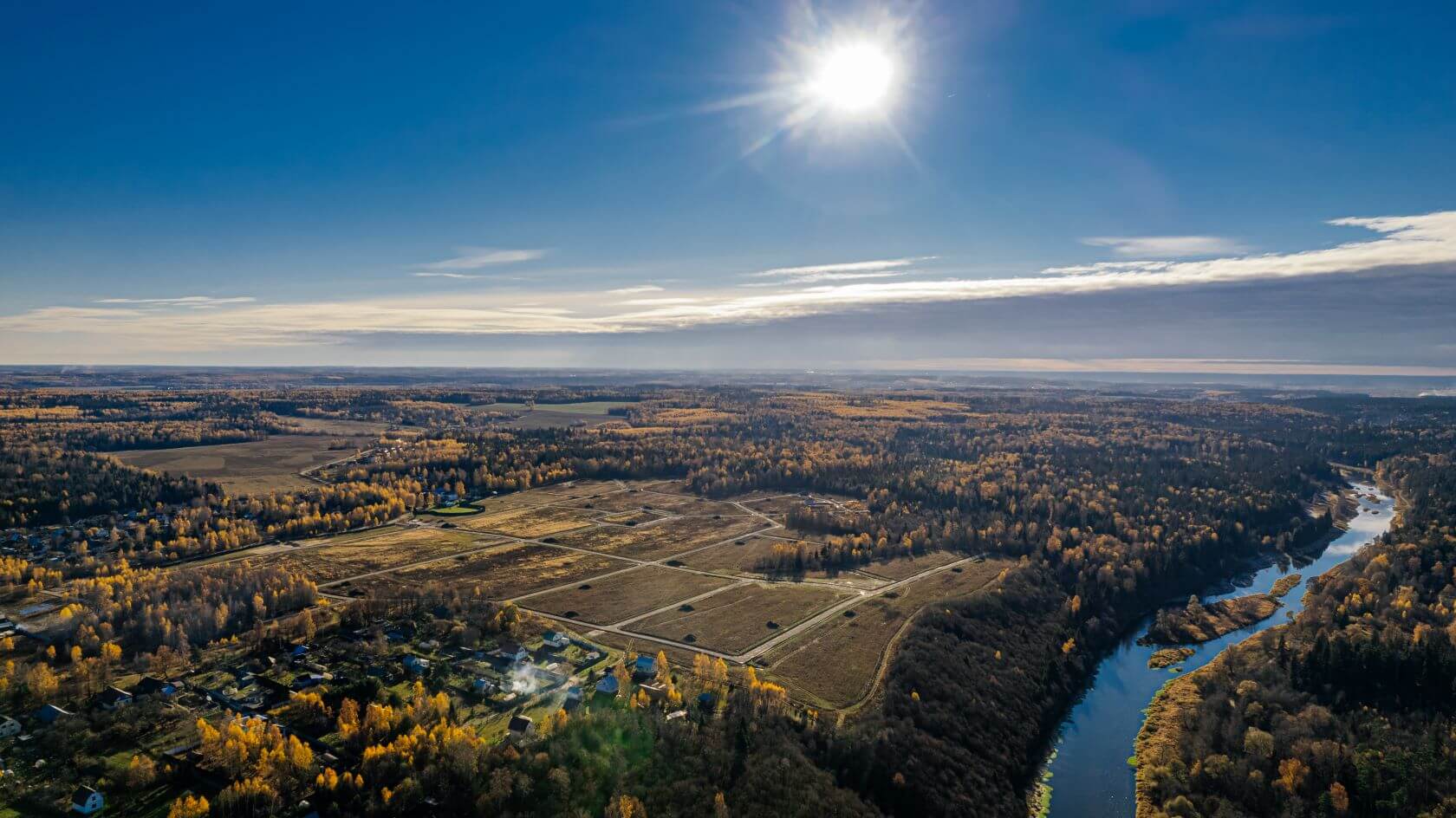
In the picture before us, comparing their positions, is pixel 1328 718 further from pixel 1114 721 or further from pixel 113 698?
pixel 113 698

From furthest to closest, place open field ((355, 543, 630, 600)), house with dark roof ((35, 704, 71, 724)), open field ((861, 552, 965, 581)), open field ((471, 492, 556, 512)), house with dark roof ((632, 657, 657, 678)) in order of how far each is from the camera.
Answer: open field ((471, 492, 556, 512)) < open field ((861, 552, 965, 581)) < open field ((355, 543, 630, 600)) < house with dark roof ((632, 657, 657, 678)) < house with dark roof ((35, 704, 71, 724))

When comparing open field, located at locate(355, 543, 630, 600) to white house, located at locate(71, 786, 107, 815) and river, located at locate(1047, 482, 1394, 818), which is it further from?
river, located at locate(1047, 482, 1394, 818)

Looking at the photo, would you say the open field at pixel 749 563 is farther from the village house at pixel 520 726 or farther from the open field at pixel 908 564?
the village house at pixel 520 726

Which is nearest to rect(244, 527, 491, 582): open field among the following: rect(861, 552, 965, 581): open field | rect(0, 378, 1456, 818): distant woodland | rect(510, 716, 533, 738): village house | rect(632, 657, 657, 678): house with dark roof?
rect(0, 378, 1456, 818): distant woodland

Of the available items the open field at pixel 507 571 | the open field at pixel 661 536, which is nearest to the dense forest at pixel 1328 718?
the open field at pixel 661 536

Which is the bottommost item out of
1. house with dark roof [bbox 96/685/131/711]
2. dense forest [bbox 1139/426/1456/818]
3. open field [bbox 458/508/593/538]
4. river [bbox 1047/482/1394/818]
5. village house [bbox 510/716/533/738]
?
river [bbox 1047/482/1394/818]

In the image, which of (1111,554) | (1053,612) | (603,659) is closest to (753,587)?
(603,659)
